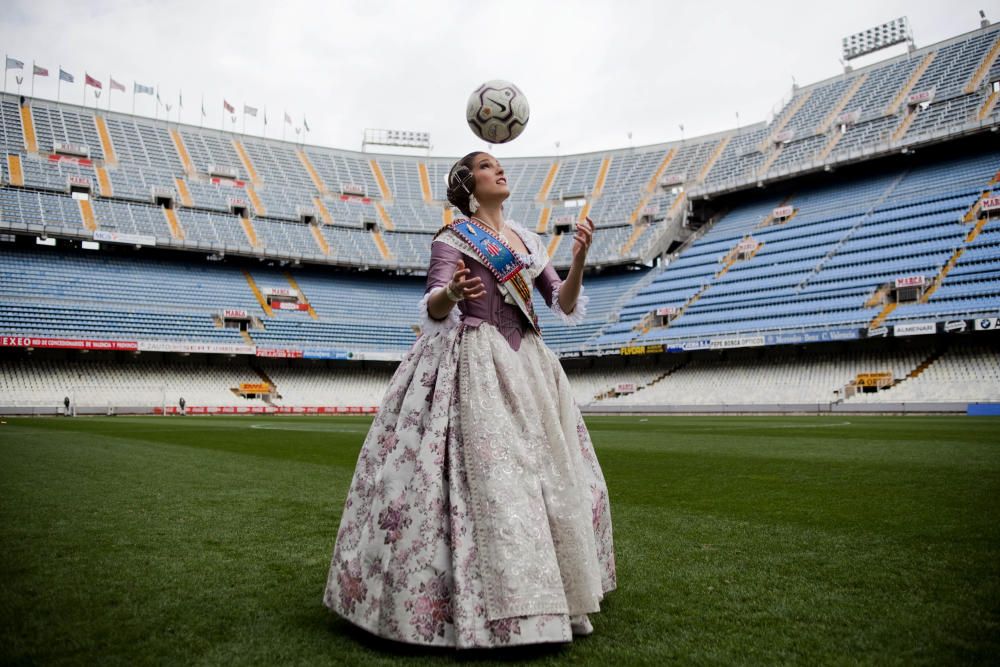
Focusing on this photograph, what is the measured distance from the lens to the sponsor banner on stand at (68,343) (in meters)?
34.5

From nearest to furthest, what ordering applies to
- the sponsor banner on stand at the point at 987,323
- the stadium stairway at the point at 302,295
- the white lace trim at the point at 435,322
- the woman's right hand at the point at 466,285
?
the woman's right hand at the point at 466,285
the white lace trim at the point at 435,322
the sponsor banner on stand at the point at 987,323
the stadium stairway at the point at 302,295

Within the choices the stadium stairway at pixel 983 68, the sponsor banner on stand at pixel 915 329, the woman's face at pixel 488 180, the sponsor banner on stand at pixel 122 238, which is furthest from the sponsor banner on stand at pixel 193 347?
the stadium stairway at pixel 983 68

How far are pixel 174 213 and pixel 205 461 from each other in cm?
3800

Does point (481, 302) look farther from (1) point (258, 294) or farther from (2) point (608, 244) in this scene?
(2) point (608, 244)

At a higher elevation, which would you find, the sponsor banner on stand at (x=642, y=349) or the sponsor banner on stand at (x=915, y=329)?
the sponsor banner on stand at (x=642, y=349)

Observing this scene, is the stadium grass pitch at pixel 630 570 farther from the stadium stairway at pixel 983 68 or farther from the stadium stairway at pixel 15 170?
the stadium stairway at pixel 15 170

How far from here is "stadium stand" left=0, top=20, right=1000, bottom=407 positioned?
112ft

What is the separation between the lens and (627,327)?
141 feet

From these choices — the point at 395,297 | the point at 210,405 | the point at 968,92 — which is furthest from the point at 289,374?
the point at 968,92

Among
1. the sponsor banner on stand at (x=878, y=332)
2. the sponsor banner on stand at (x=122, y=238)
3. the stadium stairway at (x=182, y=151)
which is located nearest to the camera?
the sponsor banner on stand at (x=878, y=332)

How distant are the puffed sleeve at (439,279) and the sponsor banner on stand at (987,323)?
3108 centimetres

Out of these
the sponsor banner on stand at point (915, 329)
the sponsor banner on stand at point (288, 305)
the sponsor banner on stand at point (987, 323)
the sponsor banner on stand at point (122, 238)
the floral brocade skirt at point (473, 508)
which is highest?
the sponsor banner on stand at point (122, 238)

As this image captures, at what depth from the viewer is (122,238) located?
4072 centimetres

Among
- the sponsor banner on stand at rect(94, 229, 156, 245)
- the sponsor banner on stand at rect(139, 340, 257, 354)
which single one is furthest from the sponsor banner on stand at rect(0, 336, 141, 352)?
the sponsor banner on stand at rect(94, 229, 156, 245)
